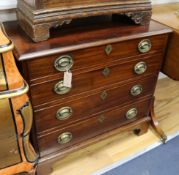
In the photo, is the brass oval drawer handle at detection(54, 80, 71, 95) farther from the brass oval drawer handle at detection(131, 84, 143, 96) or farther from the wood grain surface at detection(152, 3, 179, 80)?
the wood grain surface at detection(152, 3, 179, 80)

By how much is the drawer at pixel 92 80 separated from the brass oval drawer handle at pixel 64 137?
0.77 feet

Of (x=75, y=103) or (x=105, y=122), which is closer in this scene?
(x=75, y=103)

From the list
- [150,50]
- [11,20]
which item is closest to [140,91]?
[150,50]

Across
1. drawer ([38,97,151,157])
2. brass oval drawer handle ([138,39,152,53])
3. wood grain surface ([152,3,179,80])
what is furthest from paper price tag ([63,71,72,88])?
wood grain surface ([152,3,179,80])

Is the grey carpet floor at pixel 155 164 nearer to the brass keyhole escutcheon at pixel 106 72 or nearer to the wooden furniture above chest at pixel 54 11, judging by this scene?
the brass keyhole escutcheon at pixel 106 72

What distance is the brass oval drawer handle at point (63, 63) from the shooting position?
3.24 ft

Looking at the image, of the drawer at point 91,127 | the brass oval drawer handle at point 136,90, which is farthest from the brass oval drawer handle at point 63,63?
the brass oval drawer handle at point 136,90

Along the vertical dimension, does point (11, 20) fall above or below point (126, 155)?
above

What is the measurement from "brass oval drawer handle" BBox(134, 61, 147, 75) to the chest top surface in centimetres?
17

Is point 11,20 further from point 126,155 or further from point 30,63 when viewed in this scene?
point 126,155

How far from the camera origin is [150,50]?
1.26 metres

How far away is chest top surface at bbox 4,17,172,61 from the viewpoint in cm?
94

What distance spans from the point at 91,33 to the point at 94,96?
314 millimetres

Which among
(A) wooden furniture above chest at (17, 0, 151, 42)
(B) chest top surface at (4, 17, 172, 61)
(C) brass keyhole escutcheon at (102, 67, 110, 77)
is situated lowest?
(C) brass keyhole escutcheon at (102, 67, 110, 77)
